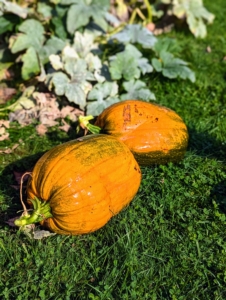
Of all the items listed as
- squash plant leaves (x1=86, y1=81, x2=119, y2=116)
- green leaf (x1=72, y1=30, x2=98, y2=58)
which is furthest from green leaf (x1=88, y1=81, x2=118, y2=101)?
green leaf (x1=72, y1=30, x2=98, y2=58)

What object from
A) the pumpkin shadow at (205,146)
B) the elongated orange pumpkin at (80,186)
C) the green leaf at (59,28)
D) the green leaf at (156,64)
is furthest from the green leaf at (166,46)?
the elongated orange pumpkin at (80,186)

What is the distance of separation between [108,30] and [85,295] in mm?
3216

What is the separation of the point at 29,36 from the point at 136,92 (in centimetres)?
112

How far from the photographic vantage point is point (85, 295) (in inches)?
97.3

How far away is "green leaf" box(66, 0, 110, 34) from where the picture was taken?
177 inches

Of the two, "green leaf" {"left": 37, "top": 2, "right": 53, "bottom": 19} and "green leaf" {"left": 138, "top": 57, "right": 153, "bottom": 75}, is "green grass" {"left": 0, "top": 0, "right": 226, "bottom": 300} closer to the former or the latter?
"green leaf" {"left": 138, "top": 57, "right": 153, "bottom": 75}

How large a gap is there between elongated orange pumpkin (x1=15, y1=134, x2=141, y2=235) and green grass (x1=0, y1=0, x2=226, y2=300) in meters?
0.14

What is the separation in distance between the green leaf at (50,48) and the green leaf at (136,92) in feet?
2.41

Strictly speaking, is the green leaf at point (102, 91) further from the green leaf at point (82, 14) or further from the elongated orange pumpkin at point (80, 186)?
the elongated orange pumpkin at point (80, 186)

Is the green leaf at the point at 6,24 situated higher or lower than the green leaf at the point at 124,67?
higher

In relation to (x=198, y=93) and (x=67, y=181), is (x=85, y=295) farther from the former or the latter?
(x=198, y=93)

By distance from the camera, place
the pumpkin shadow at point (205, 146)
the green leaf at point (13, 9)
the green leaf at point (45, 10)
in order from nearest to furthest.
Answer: the pumpkin shadow at point (205, 146) < the green leaf at point (13, 9) < the green leaf at point (45, 10)

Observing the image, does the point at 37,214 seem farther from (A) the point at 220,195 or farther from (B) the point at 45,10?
(B) the point at 45,10

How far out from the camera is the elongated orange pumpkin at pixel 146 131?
317 centimetres
